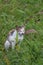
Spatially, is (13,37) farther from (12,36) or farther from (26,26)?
(26,26)

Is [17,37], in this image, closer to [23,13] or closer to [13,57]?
[13,57]

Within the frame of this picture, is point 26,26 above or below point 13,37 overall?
above

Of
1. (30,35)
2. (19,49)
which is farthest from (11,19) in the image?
(19,49)

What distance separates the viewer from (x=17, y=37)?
15.6 feet

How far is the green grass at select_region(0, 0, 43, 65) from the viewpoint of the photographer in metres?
4.80

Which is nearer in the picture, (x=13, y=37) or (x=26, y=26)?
(x=13, y=37)

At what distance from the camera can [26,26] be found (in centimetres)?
550

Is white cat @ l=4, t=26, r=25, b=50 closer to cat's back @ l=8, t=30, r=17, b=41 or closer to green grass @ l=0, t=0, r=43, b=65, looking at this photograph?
cat's back @ l=8, t=30, r=17, b=41

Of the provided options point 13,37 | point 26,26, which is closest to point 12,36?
point 13,37

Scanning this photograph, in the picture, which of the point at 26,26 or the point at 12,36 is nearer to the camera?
the point at 12,36

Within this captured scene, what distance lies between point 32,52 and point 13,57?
0.38 metres

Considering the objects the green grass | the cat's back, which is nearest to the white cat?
the cat's back

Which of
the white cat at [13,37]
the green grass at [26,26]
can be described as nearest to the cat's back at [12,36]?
the white cat at [13,37]

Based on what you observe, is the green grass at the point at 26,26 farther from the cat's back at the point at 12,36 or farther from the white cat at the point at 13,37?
the cat's back at the point at 12,36
